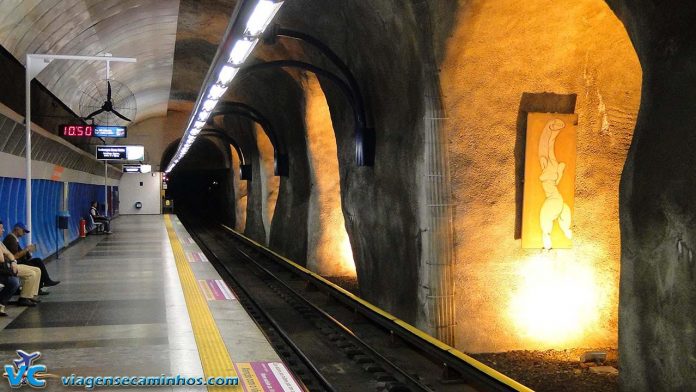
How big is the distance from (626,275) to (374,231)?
5.13m

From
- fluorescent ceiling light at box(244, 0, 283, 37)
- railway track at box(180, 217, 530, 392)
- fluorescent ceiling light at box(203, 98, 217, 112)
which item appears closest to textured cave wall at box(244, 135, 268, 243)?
railway track at box(180, 217, 530, 392)

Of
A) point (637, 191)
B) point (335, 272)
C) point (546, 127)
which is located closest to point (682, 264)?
point (637, 191)

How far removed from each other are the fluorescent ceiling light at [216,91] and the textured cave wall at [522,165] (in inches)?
149

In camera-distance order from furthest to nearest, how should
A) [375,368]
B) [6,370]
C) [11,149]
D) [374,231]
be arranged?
1. [11,149]
2. [374,231]
3. [375,368]
4. [6,370]

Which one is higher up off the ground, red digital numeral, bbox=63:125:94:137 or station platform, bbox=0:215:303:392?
red digital numeral, bbox=63:125:94:137

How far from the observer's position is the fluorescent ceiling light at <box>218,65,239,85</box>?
8.70 meters

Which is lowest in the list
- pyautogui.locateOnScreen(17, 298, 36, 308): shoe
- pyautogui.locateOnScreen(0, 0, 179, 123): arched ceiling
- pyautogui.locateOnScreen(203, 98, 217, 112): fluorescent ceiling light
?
pyautogui.locateOnScreen(17, 298, 36, 308): shoe

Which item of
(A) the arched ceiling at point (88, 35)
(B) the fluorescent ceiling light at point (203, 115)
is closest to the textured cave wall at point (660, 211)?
(A) the arched ceiling at point (88, 35)

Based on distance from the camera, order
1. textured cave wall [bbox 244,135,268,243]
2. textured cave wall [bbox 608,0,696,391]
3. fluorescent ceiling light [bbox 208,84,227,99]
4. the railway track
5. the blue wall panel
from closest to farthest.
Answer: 1. textured cave wall [bbox 608,0,696,391]
2. the railway track
3. fluorescent ceiling light [bbox 208,84,227,99]
4. the blue wall panel
5. textured cave wall [bbox 244,135,268,243]

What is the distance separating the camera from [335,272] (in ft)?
49.3

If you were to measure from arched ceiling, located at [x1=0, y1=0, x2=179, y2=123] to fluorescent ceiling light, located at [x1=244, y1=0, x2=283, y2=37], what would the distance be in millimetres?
4822

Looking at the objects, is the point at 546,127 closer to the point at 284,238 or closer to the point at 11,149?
the point at 11,149

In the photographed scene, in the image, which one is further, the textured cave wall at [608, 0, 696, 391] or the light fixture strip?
the light fixture strip

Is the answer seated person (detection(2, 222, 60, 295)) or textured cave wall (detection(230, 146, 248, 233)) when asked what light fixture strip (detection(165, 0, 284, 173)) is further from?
textured cave wall (detection(230, 146, 248, 233))
